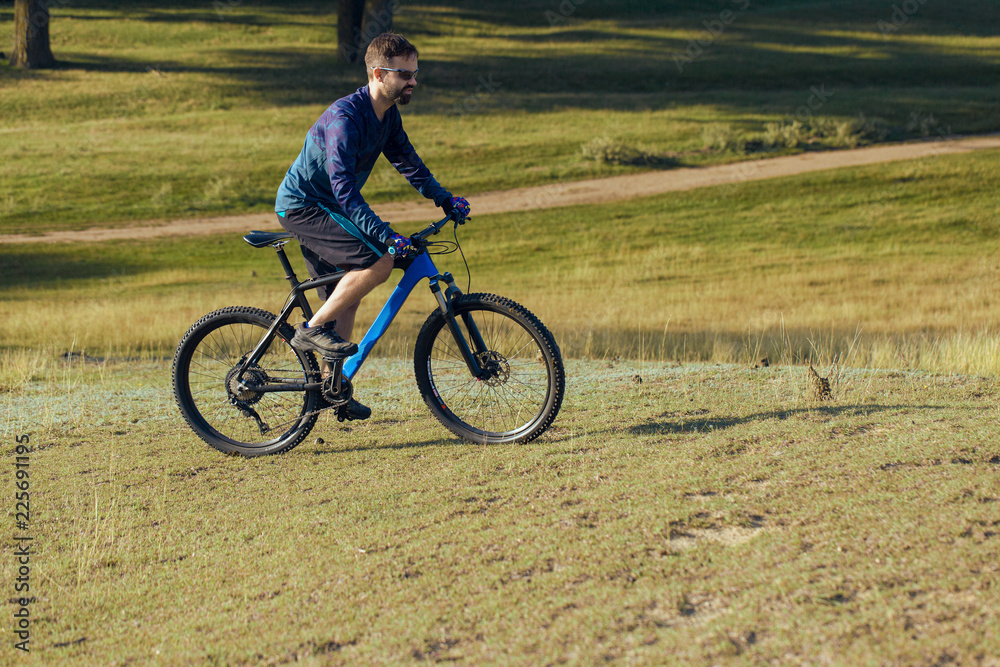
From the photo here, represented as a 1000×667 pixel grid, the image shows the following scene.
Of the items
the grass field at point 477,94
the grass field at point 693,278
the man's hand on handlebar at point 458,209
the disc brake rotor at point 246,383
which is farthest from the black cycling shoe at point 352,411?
the grass field at point 477,94

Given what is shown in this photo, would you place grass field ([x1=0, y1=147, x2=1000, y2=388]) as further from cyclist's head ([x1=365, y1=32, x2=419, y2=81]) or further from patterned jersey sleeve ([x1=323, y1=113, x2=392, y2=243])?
cyclist's head ([x1=365, y1=32, x2=419, y2=81])

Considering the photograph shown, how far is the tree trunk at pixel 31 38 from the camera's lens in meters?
36.5

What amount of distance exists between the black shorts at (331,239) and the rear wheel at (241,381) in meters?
0.57

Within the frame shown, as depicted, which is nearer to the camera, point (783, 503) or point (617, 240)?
point (783, 503)

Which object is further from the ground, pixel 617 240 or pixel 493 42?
pixel 493 42

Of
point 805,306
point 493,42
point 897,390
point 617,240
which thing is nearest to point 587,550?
point 897,390

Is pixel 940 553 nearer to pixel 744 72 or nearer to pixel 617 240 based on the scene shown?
pixel 617 240

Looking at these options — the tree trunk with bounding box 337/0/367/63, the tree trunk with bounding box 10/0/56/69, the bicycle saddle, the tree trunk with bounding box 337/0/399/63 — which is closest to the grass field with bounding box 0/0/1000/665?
the bicycle saddle

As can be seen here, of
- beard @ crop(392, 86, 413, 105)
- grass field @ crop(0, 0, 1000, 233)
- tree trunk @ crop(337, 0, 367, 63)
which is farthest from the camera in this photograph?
tree trunk @ crop(337, 0, 367, 63)

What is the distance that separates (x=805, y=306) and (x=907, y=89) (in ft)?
81.2

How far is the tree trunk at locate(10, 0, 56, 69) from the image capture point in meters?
36.5

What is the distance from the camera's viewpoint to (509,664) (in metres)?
2.55

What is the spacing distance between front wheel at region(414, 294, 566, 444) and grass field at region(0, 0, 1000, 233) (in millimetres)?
20153

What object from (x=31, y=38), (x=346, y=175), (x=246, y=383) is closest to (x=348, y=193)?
(x=346, y=175)
